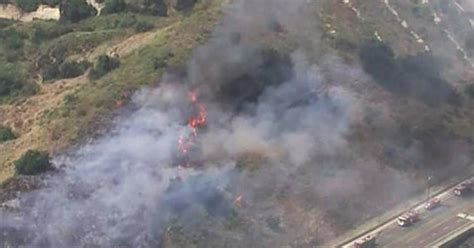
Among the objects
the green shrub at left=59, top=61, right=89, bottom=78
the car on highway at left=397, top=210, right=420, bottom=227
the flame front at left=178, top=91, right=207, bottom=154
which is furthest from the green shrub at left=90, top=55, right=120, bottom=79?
the car on highway at left=397, top=210, right=420, bottom=227

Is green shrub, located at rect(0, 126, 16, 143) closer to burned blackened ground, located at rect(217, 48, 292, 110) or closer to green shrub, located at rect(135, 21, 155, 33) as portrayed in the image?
burned blackened ground, located at rect(217, 48, 292, 110)

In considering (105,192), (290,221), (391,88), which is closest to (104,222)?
(105,192)

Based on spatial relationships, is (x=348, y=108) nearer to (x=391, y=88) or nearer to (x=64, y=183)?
(x=391, y=88)

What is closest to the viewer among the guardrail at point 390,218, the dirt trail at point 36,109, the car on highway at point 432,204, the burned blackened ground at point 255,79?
the guardrail at point 390,218

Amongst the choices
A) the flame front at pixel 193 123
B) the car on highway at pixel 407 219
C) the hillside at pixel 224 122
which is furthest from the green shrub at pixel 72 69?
the car on highway at pixel 407 219

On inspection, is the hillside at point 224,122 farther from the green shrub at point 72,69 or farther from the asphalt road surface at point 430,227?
the asphalt road surface at point 430,227
